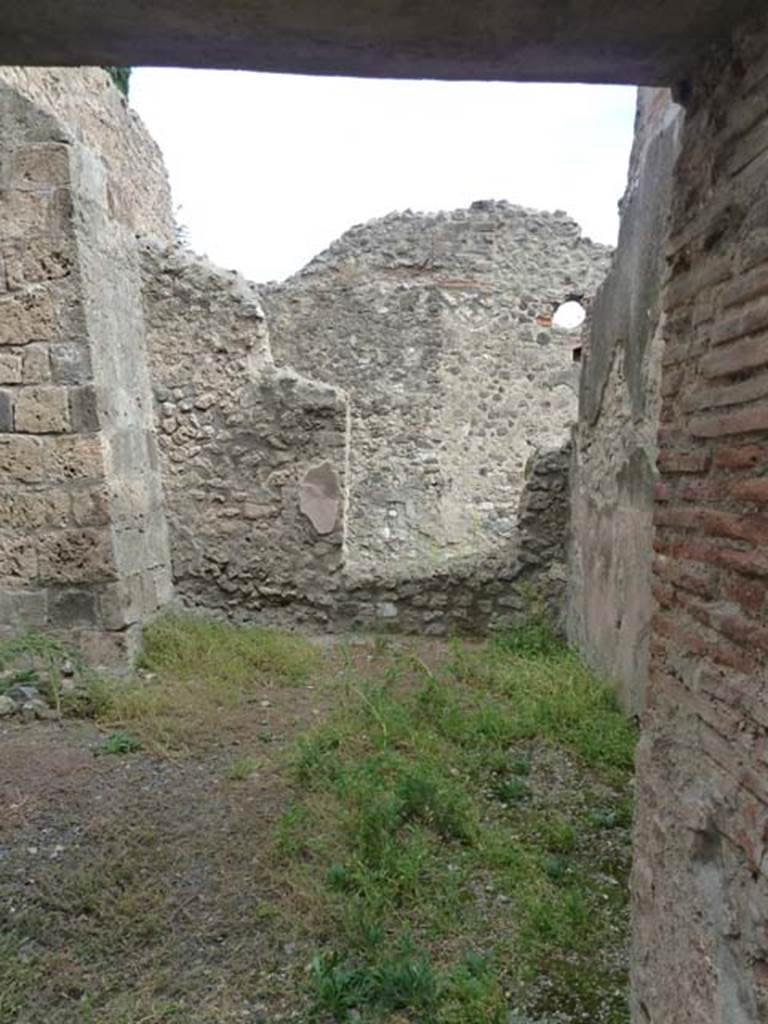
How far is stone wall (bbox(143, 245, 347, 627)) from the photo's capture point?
6.04m

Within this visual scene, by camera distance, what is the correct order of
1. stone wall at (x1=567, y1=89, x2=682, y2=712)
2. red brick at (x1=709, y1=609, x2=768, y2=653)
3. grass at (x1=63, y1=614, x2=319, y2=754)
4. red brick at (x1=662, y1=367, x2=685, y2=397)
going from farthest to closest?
grass at (x1=63, y1=614, x2=319, y2=754), stone wall at (x1=567, y1=89, x2=682, y2=712), red brick at (x1=662, y1=367, x2=685, y2=397), red brick at (x1=709, y1=609, x2=768, y2=653)

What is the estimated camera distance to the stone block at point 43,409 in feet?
15.6

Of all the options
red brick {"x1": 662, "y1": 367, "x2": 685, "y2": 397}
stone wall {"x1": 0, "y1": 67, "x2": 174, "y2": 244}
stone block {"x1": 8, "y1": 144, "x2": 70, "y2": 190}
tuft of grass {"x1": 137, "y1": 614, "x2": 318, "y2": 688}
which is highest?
stone wall {"x1": 0, "y1": 67, "x2": 174, "y2": 244}

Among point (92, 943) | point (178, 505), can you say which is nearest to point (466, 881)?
point (92, 943)

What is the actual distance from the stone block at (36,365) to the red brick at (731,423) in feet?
13.3

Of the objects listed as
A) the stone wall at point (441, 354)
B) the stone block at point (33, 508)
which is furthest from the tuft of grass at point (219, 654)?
the stone wall at point (441, 354)

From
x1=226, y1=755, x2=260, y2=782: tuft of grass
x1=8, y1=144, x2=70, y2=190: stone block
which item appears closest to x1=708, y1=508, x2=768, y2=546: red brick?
x1=226, y1=755, x2=260, y2=782: tuft of grass

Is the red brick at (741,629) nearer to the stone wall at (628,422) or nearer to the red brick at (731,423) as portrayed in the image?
the red brick at (731,423)

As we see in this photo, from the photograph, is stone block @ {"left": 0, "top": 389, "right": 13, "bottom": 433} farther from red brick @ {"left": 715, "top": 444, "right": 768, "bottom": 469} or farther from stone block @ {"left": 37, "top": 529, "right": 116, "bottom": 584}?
red brick @ {"left": 715, "top": 444, "right": 768, "bottom": 469}

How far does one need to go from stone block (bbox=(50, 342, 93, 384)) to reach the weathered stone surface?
1834mm

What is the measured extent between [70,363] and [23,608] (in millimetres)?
1500

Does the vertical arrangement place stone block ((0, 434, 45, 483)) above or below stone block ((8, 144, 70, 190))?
below

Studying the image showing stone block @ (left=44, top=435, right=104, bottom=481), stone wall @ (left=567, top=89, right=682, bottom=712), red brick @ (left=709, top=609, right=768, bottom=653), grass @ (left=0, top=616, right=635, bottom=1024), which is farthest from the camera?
stone block @ (left=44, top=435, right=104, bottom=481)

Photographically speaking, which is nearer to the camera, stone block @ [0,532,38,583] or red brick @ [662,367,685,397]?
red brick @ [662,367,685,397]
